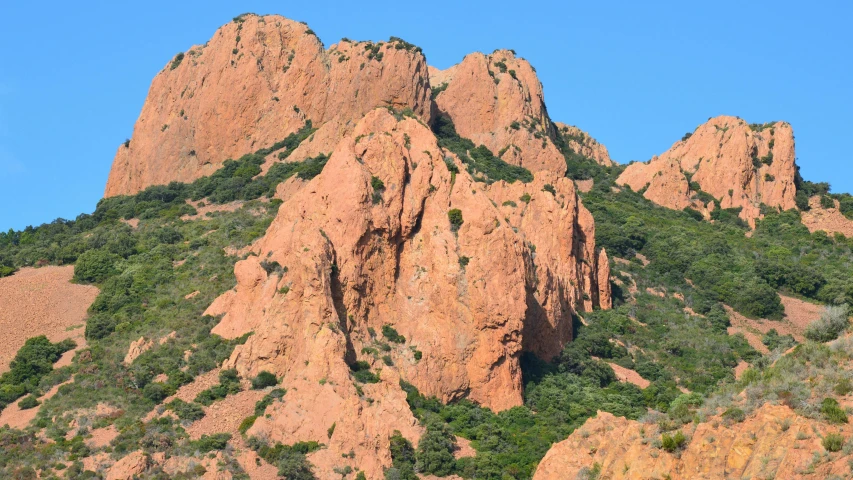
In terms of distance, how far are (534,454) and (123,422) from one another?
17878mm

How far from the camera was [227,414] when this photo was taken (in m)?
54.8

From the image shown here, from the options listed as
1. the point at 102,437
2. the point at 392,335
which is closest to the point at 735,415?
the point at 392,335

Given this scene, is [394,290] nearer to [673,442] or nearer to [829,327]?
[829,327]

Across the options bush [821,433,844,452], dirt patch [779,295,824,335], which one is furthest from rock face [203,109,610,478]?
bush [821,433,844,452]

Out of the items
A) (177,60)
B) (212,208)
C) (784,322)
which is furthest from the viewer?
(177,60)

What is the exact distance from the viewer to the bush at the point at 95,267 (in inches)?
2968

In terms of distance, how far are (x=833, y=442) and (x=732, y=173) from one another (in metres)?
75.0

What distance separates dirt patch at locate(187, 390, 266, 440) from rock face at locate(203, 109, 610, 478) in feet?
4.78

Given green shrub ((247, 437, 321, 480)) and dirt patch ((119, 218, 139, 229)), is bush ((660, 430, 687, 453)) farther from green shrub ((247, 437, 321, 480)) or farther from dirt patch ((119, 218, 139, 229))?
dirt patch ((119, 218, 139, 229))

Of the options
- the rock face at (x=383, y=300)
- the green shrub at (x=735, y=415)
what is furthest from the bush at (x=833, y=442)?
the rock face at (x=383, y=300)

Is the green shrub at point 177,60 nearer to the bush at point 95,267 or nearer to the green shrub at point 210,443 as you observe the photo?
the bush at point 95,267

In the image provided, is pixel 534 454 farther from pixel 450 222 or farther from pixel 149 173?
pixel 149 173

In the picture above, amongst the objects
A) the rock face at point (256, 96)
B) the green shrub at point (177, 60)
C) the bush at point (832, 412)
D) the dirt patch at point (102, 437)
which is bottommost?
the bush at point (832, 412)

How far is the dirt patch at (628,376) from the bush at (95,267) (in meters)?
30.5
